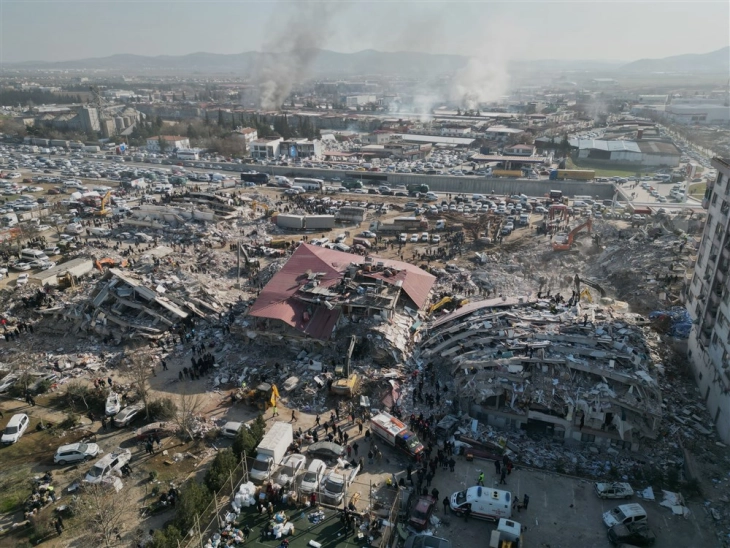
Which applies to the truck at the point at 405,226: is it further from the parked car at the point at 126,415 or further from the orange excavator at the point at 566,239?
the parked car at the point at 126,415

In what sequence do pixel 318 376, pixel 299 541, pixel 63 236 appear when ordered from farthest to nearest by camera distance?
pixel 63 236 → pixel 318 376 → pixel 299 541

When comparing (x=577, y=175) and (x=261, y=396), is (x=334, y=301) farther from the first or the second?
(x=577, y=175)

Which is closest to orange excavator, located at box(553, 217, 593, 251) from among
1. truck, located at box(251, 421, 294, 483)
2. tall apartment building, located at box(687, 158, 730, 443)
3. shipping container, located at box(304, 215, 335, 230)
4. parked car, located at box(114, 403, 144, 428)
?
tall apartment building, located at box(687, 158, 730, 443)

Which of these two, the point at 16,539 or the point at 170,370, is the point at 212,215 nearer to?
the point at 170,370

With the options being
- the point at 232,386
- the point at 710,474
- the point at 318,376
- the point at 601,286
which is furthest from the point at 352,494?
the point at 601,286

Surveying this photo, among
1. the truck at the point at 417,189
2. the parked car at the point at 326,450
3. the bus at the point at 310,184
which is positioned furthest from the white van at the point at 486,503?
the bus at the point at 310,184

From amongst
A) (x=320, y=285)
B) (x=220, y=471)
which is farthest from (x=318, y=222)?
(x=220, y=471)

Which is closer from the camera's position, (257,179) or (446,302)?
(446,302)
